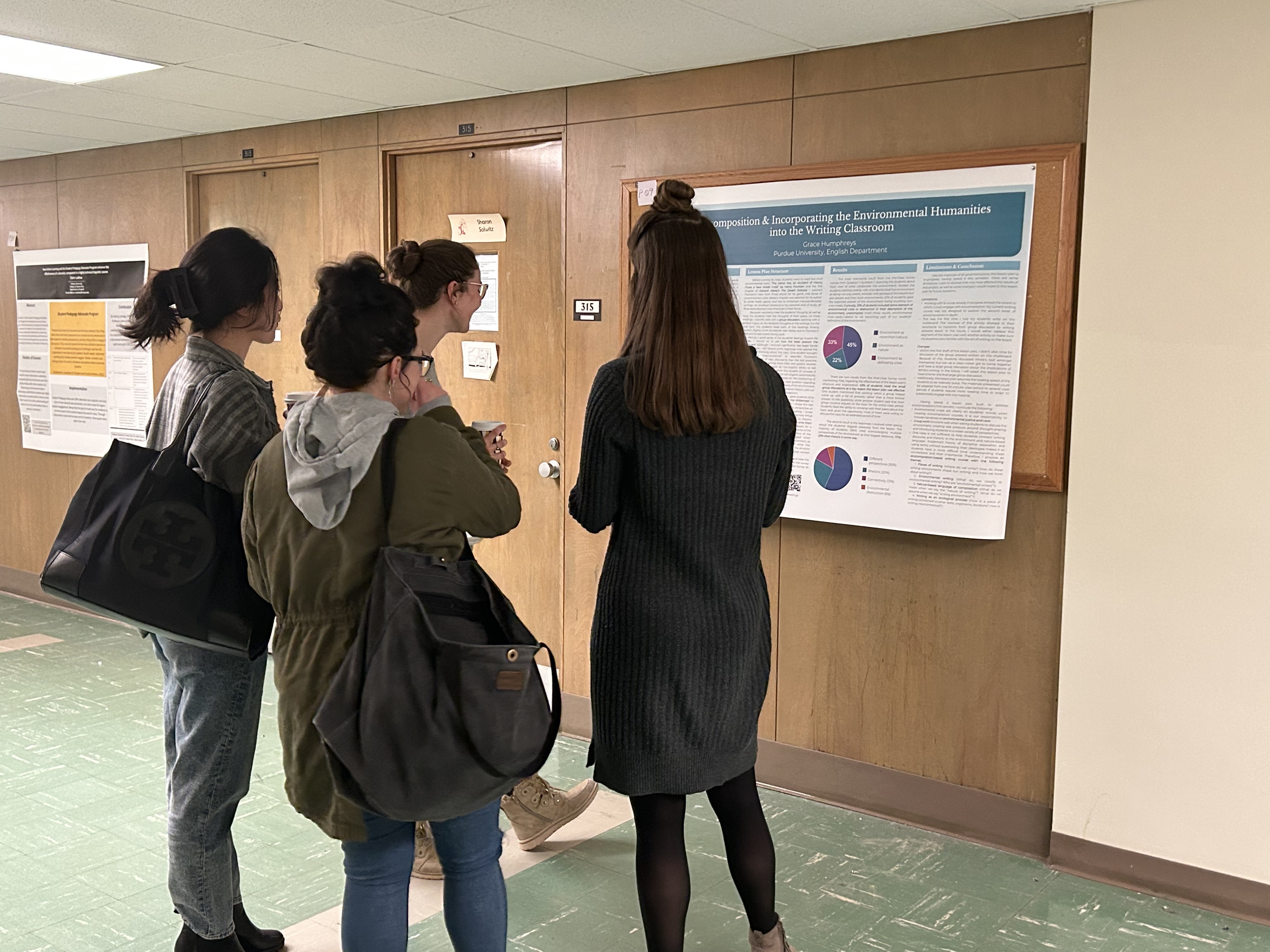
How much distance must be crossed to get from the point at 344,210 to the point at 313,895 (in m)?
2.78

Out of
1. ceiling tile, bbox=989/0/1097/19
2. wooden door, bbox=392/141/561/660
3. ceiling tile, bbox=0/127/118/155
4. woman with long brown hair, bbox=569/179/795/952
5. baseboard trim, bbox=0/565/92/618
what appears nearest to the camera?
woman with long brown hair, bbox=569/179/795/952

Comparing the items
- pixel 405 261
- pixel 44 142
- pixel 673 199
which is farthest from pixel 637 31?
pixel 44 142

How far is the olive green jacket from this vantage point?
1752mm

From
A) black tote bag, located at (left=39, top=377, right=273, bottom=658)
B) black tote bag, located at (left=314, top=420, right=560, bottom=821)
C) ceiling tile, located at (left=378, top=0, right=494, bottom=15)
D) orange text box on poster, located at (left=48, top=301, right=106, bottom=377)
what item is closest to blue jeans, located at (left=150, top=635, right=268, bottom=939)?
black tote bag, located at (left=39, top=377, right=273, bottom=658)

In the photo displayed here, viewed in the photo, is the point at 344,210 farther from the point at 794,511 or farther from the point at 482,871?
the point at 482,871

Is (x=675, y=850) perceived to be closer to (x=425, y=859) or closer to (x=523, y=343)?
(x=425, y=859)

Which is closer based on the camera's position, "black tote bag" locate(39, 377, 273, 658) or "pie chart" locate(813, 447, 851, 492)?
"black tote bag" locate(39, 377, 273, 658)

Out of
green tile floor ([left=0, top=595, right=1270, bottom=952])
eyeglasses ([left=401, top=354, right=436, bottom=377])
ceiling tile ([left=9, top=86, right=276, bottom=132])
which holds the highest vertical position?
Answer: ceiling tile ([left=9, top=86, right=276, bottom=132])

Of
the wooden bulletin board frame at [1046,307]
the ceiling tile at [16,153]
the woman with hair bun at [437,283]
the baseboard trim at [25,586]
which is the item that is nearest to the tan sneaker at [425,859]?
the woman with hair bun at [437,283]

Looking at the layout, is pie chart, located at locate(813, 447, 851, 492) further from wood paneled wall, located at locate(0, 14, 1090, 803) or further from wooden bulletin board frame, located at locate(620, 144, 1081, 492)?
wooden bulletin board frame, located at locate(620, 144, 1081, 492)

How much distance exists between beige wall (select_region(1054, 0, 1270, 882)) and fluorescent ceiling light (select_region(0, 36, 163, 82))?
3.01 meters

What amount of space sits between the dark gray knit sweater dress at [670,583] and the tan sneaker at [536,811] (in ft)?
3.39

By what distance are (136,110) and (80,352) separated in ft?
5.82

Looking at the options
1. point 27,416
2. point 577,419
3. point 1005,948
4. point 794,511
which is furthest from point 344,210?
point 1005,948
